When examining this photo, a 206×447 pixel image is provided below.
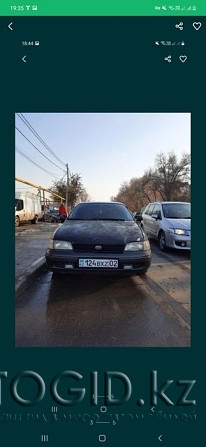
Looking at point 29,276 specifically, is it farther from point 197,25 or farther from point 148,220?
point 148,220

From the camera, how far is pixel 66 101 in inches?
55.1

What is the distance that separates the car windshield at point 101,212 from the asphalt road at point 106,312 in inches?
42.6

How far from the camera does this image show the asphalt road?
7.21ft

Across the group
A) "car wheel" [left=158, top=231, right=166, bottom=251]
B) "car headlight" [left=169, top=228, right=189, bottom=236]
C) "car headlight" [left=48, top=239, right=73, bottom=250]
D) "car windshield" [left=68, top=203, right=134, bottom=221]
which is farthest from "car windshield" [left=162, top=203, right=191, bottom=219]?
"car headlight" [left=48, top=239, right=73, bottom=250]

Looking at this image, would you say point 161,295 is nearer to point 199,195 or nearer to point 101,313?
point 101,313

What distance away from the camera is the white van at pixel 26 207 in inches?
580

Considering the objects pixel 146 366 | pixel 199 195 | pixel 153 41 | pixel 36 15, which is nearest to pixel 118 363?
pixel 146 366

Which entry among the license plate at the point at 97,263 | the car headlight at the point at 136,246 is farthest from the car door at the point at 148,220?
the license plate at the point at 97,263

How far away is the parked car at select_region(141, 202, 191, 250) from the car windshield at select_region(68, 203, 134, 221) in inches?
60.1

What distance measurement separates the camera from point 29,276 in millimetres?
3881

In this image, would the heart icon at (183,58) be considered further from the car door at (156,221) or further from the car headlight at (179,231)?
the car door at (156,221)

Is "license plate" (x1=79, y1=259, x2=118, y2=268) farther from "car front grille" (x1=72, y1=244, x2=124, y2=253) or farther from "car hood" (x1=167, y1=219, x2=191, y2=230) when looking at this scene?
"car hood" (x1=167, y1=219, x2=191, y2=230)

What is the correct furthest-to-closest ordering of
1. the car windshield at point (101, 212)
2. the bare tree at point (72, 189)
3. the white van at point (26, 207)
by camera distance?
the bare tree at point (72, 189) → the white van at point (26, 207) → the car windshield at point (101, 212)

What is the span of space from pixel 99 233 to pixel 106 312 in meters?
1.13
